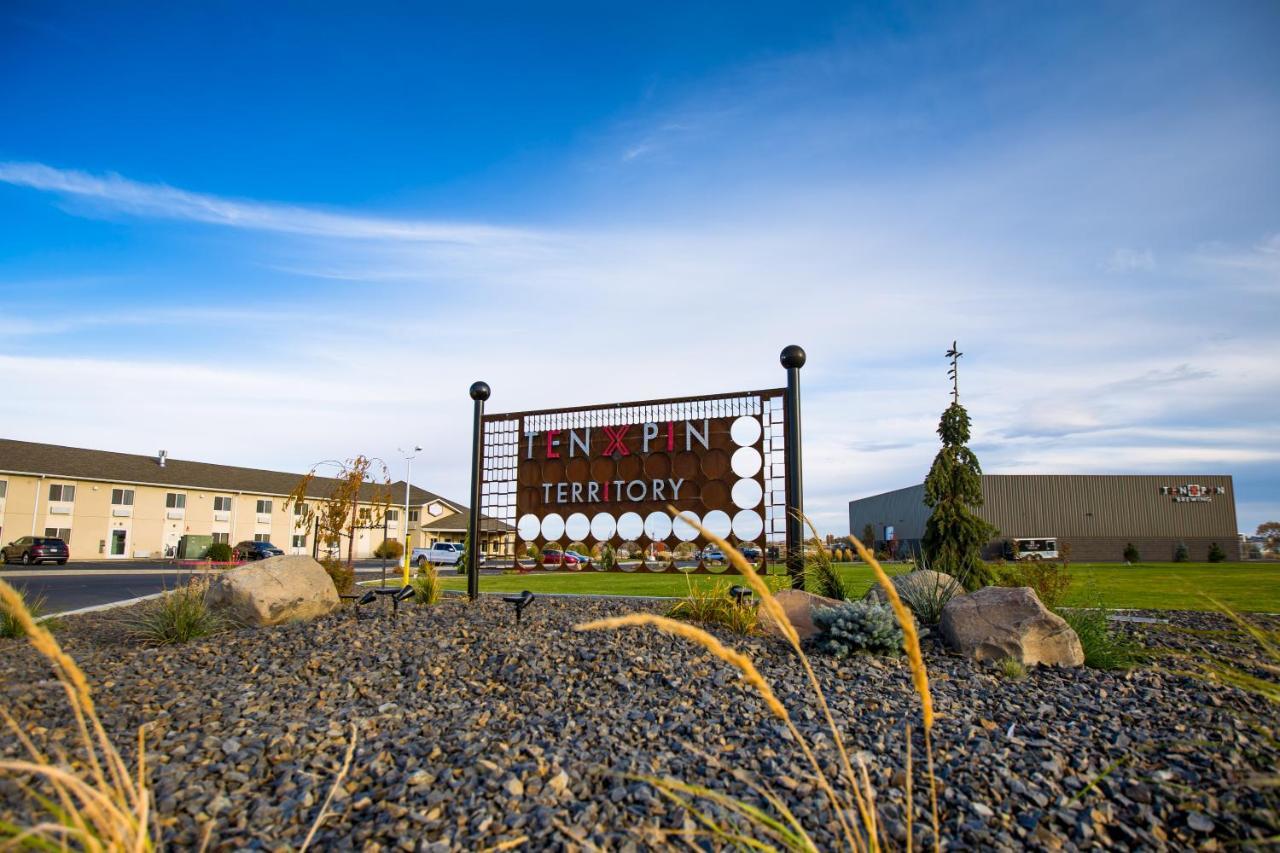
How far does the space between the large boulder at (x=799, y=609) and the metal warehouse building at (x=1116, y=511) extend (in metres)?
43.3

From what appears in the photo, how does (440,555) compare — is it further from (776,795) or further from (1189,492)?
(1189,492)

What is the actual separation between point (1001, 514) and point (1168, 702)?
48.2 metres

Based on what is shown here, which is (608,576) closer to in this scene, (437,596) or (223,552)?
(437,596)

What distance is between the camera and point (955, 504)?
10.6 meters

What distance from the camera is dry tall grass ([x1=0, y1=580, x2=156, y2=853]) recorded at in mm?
1532

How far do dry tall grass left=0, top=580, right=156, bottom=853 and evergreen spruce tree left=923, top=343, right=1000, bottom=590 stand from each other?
9506 millimetres

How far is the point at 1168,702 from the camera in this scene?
518 centimetres

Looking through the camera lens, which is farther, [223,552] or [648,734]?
[223,552]

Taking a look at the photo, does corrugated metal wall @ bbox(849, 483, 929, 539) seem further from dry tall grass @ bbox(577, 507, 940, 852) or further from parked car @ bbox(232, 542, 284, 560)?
dry tall grass @ bbox(577, 507, 940, 852)

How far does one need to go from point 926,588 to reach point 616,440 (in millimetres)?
4815

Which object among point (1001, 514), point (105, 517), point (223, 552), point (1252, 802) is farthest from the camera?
Result: point (1001, 514)

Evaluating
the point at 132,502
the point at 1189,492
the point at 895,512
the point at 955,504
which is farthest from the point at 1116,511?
the point at 132,502

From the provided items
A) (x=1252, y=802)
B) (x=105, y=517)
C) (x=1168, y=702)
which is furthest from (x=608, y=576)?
(x=105, y=517)

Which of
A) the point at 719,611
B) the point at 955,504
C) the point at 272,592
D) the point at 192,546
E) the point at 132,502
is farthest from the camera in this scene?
the point at 132,502
